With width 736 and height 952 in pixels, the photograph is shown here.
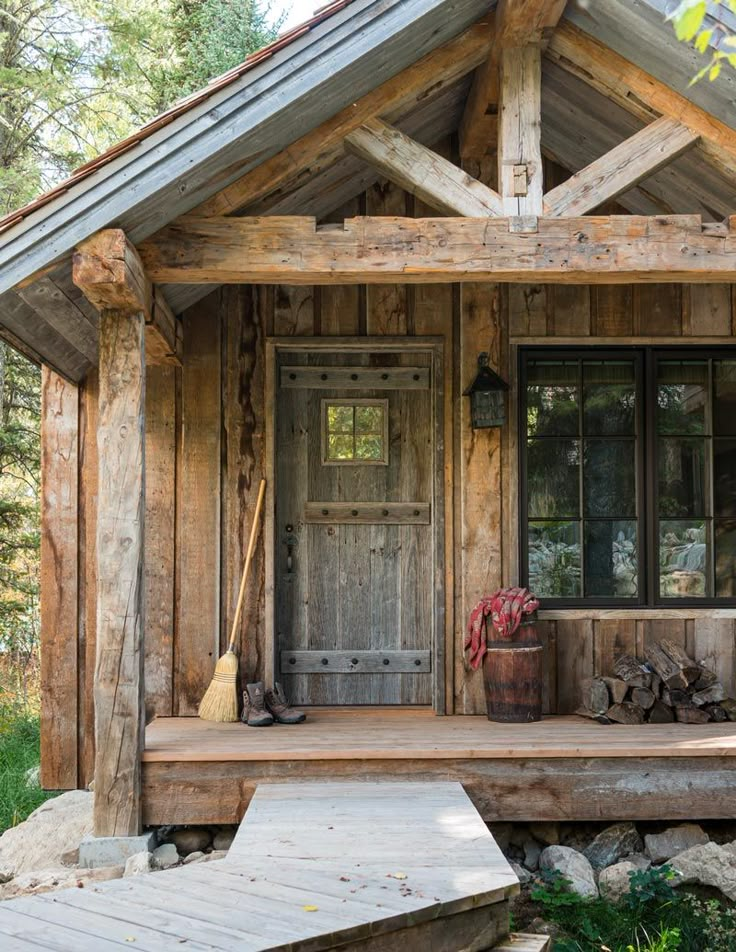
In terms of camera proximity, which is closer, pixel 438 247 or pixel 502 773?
pixel 438 247

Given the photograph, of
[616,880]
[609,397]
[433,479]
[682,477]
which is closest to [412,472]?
[433,479]

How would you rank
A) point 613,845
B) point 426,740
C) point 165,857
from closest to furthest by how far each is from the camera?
point 165,857
point 613,845
point 426,740

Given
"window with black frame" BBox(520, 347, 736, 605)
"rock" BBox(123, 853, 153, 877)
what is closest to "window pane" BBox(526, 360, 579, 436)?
"window with black frame" BBox(520, 347, 736, 605)

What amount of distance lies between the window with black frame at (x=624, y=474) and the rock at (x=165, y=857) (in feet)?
8.24

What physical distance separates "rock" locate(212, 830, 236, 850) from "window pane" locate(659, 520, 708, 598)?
2.80 metres

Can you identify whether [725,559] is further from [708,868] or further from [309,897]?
[309,897]

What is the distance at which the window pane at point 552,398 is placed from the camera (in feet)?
19.4

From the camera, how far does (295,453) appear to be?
6043mm

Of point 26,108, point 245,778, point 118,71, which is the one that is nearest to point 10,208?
point 26,108

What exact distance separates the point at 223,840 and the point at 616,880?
1808 mm

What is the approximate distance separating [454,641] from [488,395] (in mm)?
1434

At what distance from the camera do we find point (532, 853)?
480cm

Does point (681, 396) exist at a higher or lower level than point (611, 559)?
higher

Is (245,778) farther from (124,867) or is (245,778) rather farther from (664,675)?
(664,675)
